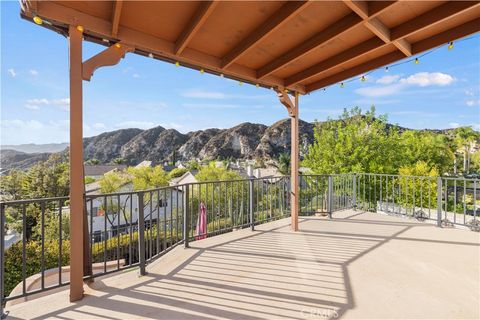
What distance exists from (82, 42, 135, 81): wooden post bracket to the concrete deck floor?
6.62 feet

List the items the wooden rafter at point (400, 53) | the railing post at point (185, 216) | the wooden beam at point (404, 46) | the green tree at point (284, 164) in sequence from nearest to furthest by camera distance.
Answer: the wooden rafter at point (400, 53), the wooden beam at point (404, 46), the railing post at point (185, 216), the green tree at point (284, 164)

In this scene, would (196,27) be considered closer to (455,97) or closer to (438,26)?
(438,26)

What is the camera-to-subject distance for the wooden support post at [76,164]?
2127 mm

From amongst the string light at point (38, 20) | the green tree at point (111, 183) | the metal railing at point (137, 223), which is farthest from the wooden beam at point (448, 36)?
the green tree at point (111, 183)

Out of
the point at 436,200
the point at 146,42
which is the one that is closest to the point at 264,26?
the point at 146,42

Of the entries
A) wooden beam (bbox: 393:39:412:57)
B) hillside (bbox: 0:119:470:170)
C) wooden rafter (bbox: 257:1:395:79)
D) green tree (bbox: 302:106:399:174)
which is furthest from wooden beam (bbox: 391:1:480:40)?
hillside (bbox: 0:119:470:170)

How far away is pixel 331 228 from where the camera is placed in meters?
4.40

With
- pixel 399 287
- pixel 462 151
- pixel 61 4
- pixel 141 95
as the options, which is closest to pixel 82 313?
pixel 61 4

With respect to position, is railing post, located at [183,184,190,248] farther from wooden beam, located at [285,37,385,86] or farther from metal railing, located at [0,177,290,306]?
wooden beam, located at [285,37,385,86]

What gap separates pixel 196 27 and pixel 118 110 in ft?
296

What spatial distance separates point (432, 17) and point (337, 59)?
1107mm

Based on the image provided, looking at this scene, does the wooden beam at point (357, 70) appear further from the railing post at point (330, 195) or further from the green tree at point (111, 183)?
the green tree at point (111, 183)

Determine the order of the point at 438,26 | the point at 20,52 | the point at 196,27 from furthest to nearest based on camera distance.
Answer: the point at 20,52, the point at 438,26, the point at 196,27

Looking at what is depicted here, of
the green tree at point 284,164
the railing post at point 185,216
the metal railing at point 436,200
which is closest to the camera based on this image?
the railing post at point 185,216
